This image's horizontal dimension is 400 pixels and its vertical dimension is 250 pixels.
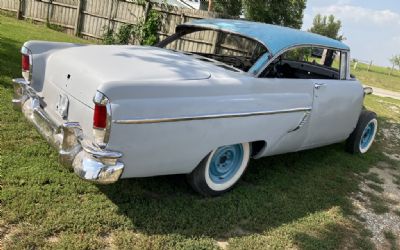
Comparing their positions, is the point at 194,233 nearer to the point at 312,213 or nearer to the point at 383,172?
the point at 312,213

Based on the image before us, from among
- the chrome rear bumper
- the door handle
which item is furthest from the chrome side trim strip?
the door handle

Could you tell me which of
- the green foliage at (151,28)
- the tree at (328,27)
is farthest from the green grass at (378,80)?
the green foliage at (151,28)

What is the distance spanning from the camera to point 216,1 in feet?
61.6

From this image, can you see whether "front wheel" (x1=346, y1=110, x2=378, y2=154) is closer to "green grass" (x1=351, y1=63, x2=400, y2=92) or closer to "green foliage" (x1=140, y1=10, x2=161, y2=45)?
"green foliage" (x1=140, y1=10, x2=161, y2=45)

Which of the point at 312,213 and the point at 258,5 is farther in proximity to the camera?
the point at 258,5

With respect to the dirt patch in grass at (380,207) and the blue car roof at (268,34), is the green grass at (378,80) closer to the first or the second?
the dirt patch in grass at (380,207)

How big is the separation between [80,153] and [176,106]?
785 millimetres

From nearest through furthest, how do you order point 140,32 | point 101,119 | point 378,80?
1. point 101,119
2. point 140,32
3. point 378,80

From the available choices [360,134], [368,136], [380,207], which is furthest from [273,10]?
[380,207]

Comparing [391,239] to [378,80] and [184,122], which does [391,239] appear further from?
[378,80]

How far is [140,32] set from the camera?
12523 mm

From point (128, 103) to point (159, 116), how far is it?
10.3 inches

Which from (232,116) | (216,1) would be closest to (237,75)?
(232,116)

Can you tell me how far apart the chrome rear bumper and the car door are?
2492 millimetres
